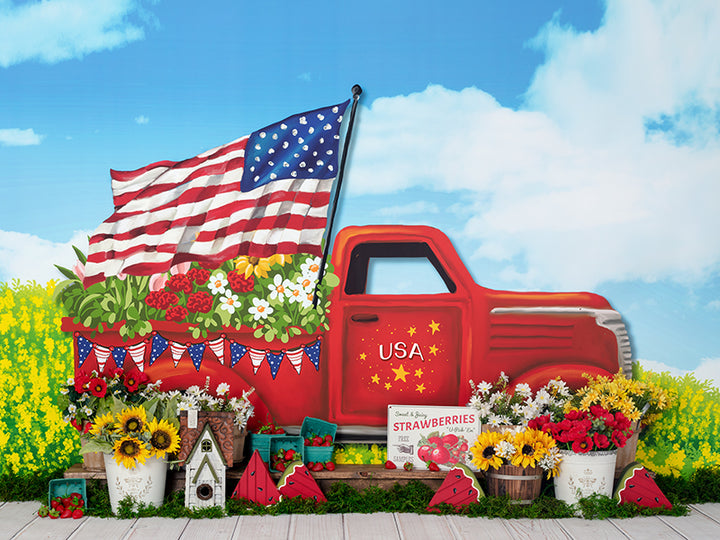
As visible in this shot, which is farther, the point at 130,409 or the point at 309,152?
the point at 309,152

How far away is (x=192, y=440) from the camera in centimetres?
366

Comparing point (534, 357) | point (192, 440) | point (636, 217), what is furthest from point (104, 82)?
point (636, 217)

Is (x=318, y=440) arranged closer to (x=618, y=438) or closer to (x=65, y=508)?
(x=65, y=508)

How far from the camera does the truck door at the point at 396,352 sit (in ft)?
13.2

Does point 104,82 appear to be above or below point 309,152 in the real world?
above

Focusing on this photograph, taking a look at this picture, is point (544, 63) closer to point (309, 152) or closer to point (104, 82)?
point (309, 152)

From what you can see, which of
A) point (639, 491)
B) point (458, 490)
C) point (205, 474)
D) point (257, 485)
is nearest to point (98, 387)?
point (205, 474)

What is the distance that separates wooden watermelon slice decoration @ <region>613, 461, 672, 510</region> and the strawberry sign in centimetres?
89

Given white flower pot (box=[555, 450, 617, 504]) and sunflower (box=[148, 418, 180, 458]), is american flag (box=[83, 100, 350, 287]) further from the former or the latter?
white flower pot (box=[555, 450, 617, 504])

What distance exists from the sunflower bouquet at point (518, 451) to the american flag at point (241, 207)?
1571 millimetres

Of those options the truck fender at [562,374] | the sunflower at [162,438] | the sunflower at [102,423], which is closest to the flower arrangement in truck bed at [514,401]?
A: the truck fender at [562,374]

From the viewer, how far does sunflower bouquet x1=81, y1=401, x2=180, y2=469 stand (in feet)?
11.4

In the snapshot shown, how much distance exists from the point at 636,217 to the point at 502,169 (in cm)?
97

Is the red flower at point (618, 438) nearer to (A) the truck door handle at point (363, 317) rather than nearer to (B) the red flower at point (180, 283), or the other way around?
(A) the truck door handle at point (363, 317)
